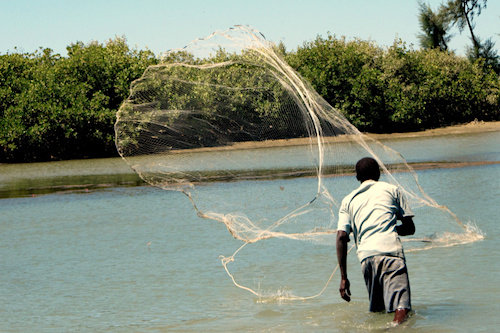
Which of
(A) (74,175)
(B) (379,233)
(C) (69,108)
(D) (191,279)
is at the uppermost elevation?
(C) (69,108)

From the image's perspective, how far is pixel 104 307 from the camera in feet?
24.9

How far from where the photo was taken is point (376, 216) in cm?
512

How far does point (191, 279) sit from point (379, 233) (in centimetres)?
410

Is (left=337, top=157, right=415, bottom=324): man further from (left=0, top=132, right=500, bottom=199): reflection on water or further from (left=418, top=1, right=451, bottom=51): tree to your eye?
(left=418, top=1, right=451, bottom=51): tree

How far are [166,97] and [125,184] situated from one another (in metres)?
15.0

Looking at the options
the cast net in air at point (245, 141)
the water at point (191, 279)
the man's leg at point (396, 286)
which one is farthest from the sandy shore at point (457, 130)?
the man's leg at point (396, 286)

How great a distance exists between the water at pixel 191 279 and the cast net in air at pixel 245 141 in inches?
14.2

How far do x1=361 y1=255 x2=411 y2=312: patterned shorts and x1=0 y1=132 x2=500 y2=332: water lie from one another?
0.50m

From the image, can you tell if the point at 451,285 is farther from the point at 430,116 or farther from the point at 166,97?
the point at 430,116

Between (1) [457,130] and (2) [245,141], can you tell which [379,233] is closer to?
(2) [245,141]

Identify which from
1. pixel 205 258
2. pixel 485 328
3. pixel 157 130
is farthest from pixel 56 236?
pixel 485 328

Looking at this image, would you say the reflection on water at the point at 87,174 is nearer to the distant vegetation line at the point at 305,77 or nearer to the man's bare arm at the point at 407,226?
the distant vegetation line at the point at 305,77

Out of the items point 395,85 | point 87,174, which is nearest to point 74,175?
point 87,174

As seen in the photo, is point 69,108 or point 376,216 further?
point 69,108
